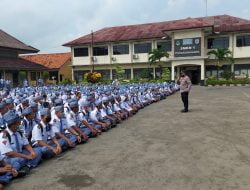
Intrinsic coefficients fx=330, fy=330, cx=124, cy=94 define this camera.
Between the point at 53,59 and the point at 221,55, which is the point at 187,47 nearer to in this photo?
the point at 221,55

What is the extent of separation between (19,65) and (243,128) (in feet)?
82.6

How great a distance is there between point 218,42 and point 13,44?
20632 millimetres

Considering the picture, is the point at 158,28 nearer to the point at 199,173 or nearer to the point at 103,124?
the point at 103,124

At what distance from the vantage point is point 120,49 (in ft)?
124

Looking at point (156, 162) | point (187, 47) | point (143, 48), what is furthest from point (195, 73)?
point (156, 162)

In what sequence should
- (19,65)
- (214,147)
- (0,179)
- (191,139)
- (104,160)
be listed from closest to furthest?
(0,179), (104,160), (214,147), (191,139), (19,65)

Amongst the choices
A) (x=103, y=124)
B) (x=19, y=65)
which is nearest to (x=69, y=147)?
(x=103, y=124)

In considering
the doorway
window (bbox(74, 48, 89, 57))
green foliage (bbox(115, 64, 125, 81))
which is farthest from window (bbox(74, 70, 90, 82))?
the doorway

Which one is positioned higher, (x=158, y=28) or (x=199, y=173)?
(x=158, y=28)

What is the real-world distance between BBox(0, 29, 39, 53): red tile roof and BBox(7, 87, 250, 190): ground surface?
2489cm

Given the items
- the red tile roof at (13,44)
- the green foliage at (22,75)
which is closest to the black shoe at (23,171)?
the red tile roof at (13,44)

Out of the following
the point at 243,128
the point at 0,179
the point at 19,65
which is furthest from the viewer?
the point at 19,65

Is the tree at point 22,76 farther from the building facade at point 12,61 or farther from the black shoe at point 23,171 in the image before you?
the black shoe at point 23,171

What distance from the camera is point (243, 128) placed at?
8609mm
